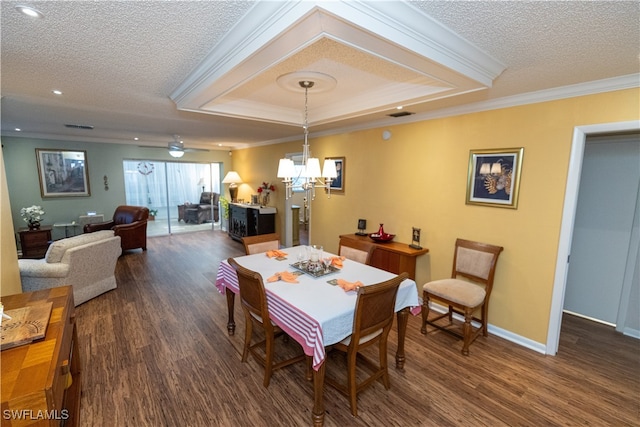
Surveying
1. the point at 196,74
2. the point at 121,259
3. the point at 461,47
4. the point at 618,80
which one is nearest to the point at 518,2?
the point at 461,47

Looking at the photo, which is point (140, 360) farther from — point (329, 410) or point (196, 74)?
point (196, 74)

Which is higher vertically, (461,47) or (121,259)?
(461,47)

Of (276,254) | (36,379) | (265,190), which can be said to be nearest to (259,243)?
(276,254)

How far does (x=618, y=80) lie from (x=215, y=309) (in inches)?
177

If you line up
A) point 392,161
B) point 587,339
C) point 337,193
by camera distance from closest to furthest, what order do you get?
point 587,339 → point 392,161 → point 337,193

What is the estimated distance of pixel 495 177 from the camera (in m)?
2.94

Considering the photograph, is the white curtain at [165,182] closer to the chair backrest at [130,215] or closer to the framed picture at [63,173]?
the framed picture at [63,173]

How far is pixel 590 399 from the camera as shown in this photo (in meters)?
2.18

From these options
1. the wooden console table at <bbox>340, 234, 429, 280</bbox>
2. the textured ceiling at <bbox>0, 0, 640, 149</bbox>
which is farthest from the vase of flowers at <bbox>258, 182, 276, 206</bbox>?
the wooden console table at <bbox>340, 234, 429, 280</bbox>

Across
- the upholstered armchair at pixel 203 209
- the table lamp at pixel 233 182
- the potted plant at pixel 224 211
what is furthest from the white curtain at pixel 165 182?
the table lamp at pixel 233 182

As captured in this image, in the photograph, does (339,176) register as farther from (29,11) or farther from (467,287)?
(29,11)

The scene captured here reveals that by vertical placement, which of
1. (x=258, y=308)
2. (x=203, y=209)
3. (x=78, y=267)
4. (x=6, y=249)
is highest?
(x=6, y=249)

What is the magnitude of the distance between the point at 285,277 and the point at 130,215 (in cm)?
526

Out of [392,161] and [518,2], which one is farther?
[392,161]
